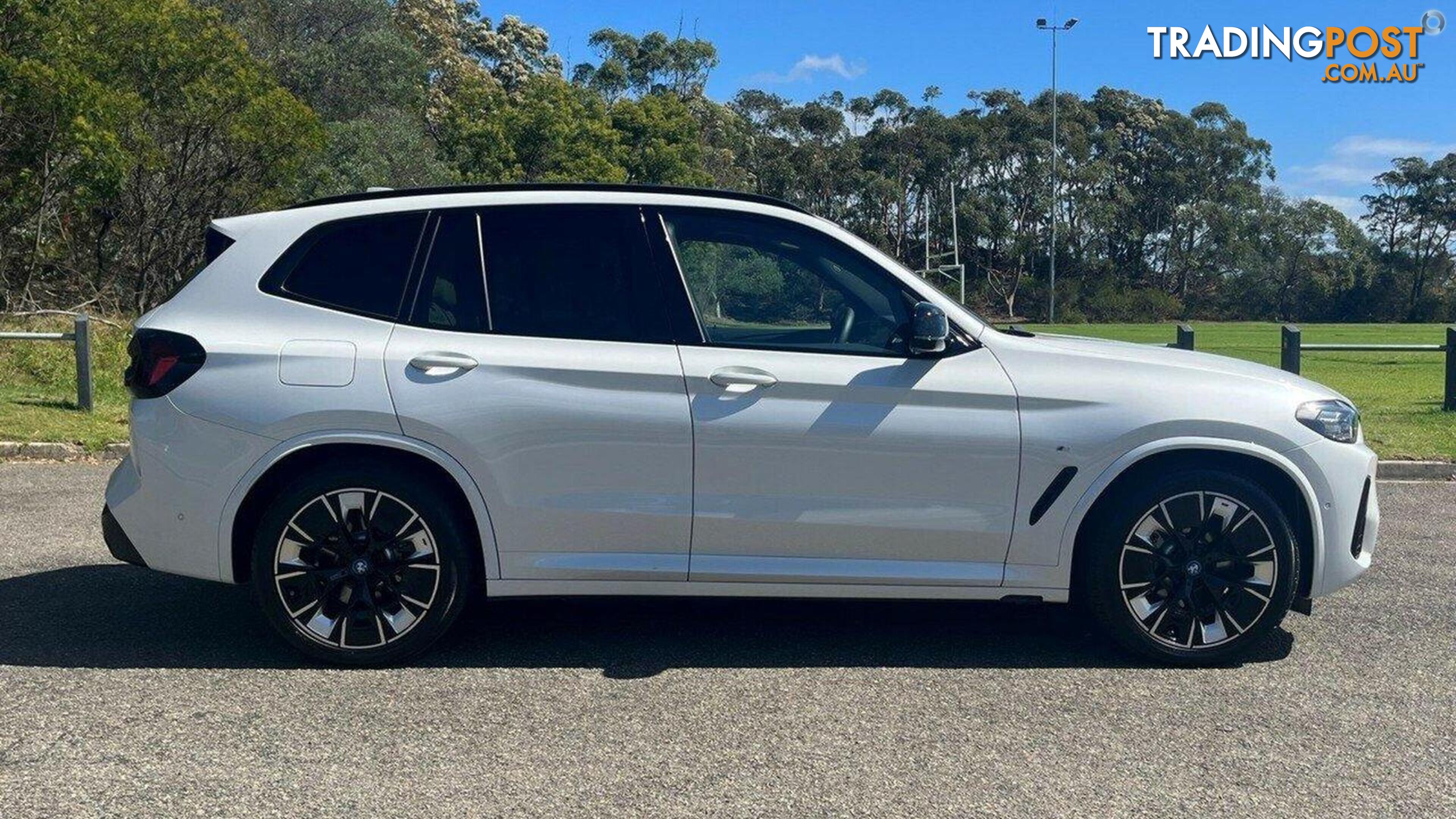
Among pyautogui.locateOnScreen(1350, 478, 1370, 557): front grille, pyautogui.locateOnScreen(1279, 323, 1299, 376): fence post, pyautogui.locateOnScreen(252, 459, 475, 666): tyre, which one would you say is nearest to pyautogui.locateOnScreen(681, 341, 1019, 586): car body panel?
pyautogui.locateOnScreen(252, 459, 475, 666): tyre

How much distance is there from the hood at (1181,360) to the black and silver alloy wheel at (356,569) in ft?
8.21

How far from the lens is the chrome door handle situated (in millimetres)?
5039

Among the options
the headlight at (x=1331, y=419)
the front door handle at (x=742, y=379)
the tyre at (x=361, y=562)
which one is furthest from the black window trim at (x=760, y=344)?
the headlight at (x=1331, y=419)

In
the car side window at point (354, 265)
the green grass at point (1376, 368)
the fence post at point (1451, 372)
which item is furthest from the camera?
the fence post at point (1451, 372)

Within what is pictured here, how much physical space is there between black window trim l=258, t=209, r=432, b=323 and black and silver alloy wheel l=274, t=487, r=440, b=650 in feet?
2.23

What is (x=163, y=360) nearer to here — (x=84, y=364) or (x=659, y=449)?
(x=659, y=449)

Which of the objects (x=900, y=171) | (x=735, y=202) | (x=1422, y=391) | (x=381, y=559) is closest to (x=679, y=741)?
(x=381, y=559)

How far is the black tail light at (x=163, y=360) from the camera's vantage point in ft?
16.6

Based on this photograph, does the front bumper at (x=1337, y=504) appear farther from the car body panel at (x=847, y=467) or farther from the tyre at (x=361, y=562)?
the tyre at (x=361, y=562)

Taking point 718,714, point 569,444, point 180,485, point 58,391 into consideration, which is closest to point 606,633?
point 569,444

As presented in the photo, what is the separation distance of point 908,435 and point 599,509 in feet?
3.85

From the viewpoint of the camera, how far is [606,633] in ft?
18.7

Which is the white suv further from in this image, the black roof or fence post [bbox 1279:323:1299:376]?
fence post [bbox 1279:323:1299:376]

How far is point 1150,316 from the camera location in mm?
86250
